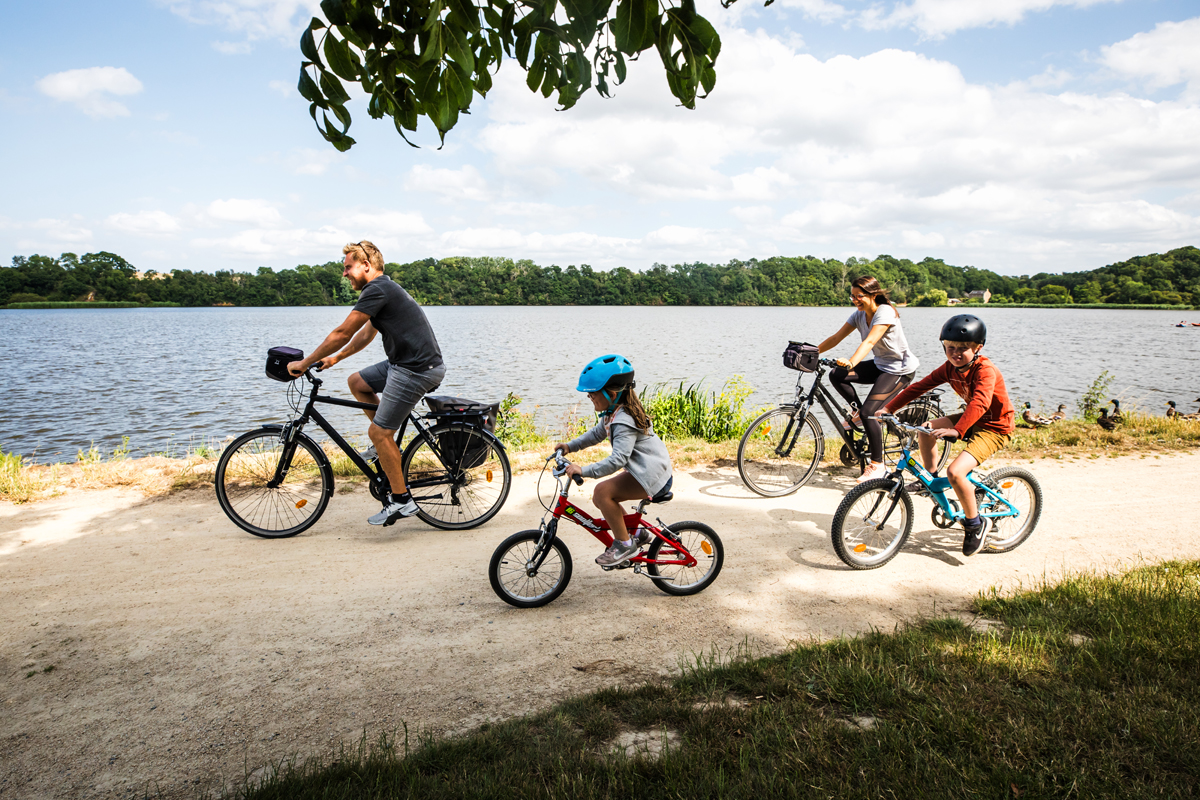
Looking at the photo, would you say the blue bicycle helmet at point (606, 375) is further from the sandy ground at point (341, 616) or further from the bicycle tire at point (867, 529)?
the bicycle tire at point (867, 529)

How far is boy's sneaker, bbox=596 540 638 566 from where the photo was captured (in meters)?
4.34

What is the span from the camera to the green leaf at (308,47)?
88.9 inches

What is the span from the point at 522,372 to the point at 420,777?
22.0 m

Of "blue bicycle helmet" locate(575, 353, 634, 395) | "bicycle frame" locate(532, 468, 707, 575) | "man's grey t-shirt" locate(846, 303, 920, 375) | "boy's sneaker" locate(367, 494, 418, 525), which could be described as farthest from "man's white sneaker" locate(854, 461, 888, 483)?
"boy's sneaker" locate(367, 494, 418, 525)

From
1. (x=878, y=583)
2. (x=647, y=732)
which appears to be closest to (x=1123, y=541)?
(x=878, y=583)

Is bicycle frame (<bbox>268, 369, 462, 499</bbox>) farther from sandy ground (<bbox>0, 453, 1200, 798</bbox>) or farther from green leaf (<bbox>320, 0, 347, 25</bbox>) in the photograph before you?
green leaf (<bbox>320, 0, 347, 25</bbox>)

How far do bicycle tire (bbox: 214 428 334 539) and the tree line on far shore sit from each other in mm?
82981

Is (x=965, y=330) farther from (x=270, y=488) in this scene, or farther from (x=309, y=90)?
(x=270, y=488)

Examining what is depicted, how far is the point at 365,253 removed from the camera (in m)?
5.61

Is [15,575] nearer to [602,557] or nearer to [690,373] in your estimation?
[602,557]

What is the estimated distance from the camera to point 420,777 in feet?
8.18

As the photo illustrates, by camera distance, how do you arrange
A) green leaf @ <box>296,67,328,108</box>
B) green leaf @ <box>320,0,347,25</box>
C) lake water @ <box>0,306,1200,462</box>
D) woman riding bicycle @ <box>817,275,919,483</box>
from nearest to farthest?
1. green leaf @ <box>320,0,347,25</box>
2. green leaf @ <box>296,67,328,108</box>
3. woman riding bicycle @ <box>817,275,919,483</box>
4. lake water @ <box>0,306,1200,462</box>

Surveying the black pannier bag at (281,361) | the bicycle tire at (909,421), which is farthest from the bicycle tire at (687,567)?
the bicycle tire at (909,421)

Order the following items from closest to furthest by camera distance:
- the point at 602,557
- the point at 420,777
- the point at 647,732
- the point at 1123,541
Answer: the point at 420,777, the point at 647,732, the point at 602,557, the point at 1123,541
